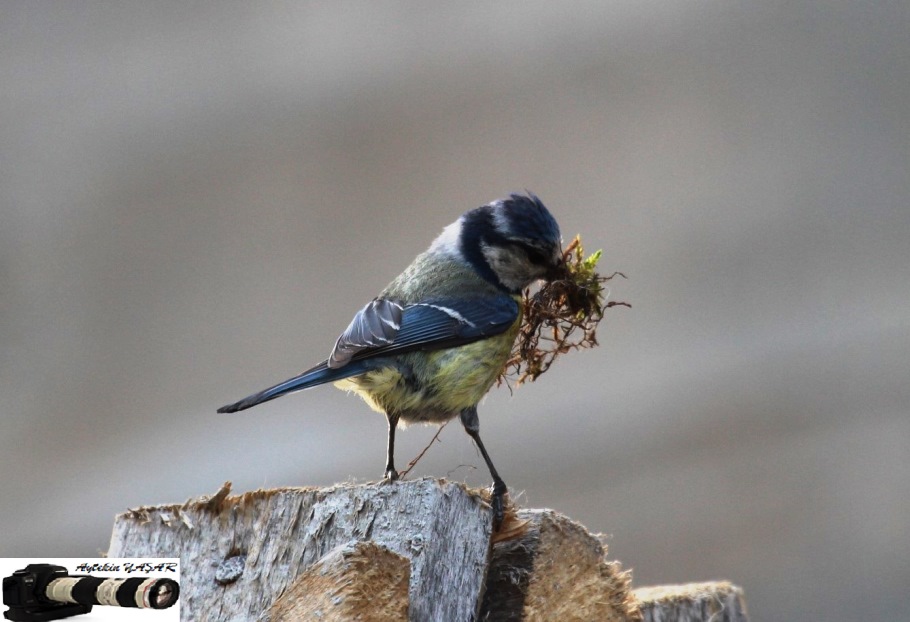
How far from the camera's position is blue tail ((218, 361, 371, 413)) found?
193cm

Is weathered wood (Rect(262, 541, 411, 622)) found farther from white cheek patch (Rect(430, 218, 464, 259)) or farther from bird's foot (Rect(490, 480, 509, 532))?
white cheek patch (Rect(430, 218, 464, 259))

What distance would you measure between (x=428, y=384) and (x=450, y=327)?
0.46 feet

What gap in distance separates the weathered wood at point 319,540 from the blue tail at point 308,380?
215 millimetres

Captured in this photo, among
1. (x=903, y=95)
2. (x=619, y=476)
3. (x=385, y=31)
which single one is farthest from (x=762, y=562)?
(x=385, y=31)

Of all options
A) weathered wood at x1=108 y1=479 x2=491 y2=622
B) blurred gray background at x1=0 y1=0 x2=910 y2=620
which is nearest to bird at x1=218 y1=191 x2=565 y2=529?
weathered wood at x1=108 y1=479 x2=491 y2=622

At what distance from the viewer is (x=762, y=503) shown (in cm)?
525

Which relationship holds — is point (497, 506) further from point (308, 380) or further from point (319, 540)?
point (308, 380)

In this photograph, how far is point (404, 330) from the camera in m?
2.28

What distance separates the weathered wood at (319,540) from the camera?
1.64 m

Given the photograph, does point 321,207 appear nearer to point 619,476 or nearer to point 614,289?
point 614,289

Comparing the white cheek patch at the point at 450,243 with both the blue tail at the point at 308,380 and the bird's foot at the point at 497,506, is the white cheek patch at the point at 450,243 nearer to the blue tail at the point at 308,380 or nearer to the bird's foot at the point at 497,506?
the blue tail at the point at 308,380

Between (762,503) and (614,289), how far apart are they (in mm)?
1309

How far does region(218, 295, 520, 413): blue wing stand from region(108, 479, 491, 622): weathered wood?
34cm

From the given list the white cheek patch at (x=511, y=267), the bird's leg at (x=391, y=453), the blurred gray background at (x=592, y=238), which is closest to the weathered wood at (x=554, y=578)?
the bird's leg at (x=391, y=453)
